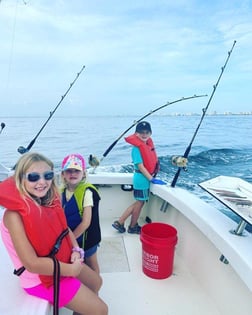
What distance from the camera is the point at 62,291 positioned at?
1107mm

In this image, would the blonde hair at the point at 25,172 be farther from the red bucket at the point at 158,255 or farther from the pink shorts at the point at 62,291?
the red bucket at the point at 158,255

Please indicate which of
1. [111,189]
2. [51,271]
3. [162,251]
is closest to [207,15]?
[111,189]

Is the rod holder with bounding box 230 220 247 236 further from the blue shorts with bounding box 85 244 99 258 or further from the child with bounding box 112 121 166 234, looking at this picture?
the child with bounding box 112 121 166 234

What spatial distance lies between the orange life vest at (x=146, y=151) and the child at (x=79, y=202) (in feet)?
3.56

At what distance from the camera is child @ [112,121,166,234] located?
2609mm

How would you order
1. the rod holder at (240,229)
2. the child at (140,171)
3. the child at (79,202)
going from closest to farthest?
the rod holder at (240,229)
the child at (79,202)
the child at (140,171)

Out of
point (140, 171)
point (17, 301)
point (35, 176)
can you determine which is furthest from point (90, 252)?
point (140, 171)

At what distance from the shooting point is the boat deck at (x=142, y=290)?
5.41 ft

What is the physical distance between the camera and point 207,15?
4.81 meters

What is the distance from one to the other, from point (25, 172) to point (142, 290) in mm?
1210

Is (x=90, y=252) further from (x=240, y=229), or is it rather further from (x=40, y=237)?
(x=240, y=229)

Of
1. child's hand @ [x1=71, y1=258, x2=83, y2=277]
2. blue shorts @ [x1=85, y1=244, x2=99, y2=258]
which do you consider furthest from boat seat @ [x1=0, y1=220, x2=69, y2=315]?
blue shorts @ [x1=85, y1=244, x2=99, y2=258]

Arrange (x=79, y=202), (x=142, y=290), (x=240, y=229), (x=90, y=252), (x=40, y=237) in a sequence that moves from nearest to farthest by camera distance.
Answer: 1. (x=40, y=237)
2. (x=240, y=229)
3. (x=79, y=202)
4. (x=90, y=252)
5. (x=142, y=290)

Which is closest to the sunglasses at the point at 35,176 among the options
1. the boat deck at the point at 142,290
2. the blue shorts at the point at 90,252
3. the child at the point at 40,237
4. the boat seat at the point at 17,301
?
the child at the point at 40,237
